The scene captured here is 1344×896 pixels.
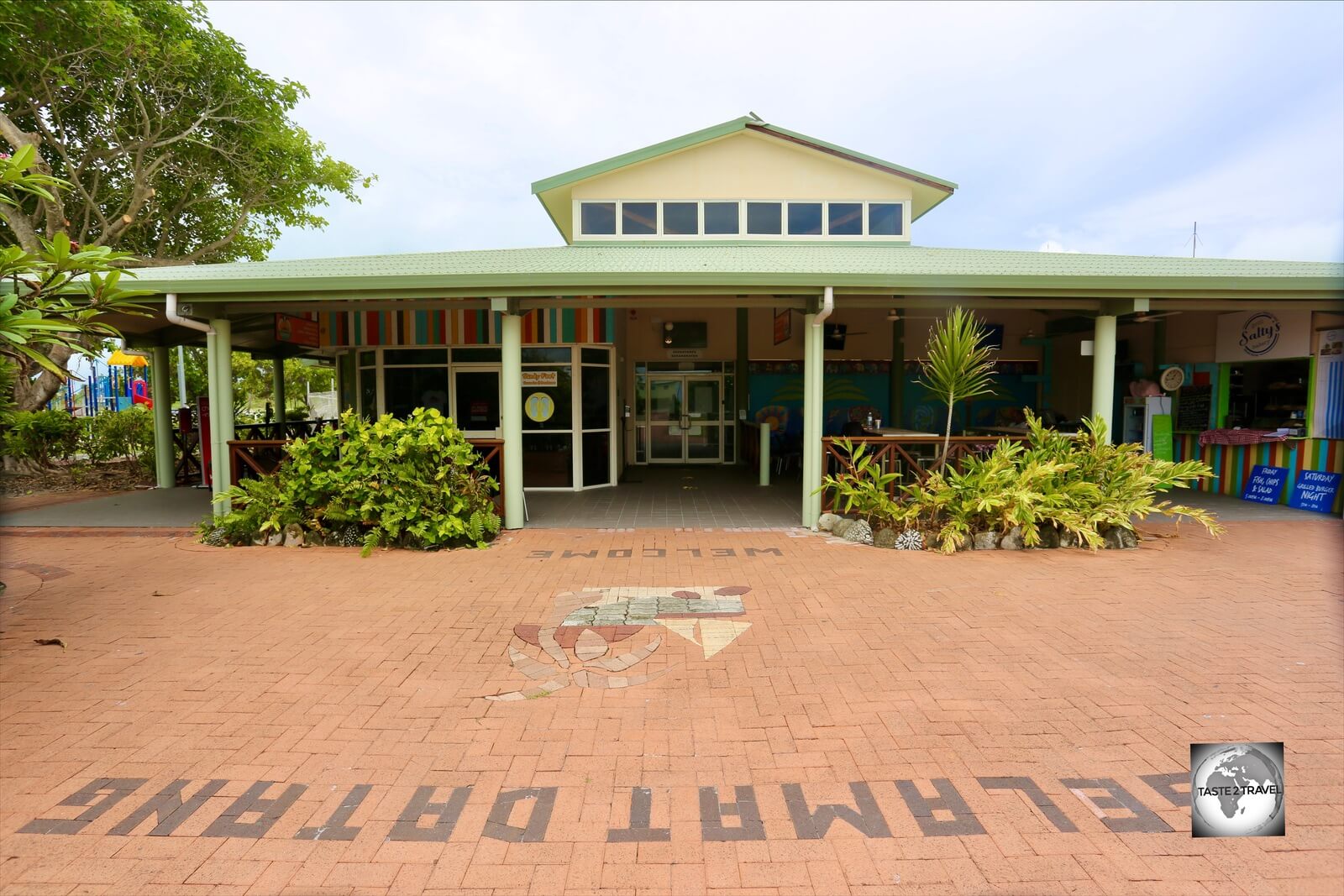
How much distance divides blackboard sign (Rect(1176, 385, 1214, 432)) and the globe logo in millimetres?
9892

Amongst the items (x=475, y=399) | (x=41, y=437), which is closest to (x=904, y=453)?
(x=475, y=399)

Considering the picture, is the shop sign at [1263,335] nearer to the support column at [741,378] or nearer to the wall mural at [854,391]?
the wall mural at [854,391]

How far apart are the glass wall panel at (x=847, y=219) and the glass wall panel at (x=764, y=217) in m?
1.04

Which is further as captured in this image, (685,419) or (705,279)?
(685,419)

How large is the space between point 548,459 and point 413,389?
262 cm

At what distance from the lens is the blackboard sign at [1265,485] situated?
32.2 feet

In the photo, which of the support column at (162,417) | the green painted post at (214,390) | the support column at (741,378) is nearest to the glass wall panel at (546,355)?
the green painted post at (214,390)

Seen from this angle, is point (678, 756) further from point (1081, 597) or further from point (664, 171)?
point (664, 171)

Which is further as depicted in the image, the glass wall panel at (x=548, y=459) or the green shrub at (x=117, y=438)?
the green shrub at (x=117, y=438)

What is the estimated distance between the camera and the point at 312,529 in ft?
24.8

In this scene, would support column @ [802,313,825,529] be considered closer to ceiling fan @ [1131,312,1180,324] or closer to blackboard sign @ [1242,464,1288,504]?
ceiling fan @ [1131,312,1180,324]

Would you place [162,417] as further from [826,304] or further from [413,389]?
[826,304]

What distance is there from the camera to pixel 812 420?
27.6ft

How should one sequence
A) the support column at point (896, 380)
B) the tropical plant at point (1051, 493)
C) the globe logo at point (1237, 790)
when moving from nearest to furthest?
the globe logo at point (1237, 790) → the tropical plant at point (1051, 493) → the support column at point (896, 380)
